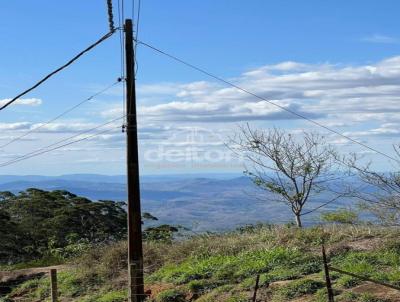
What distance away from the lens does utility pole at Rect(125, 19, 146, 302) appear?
12.9 meters

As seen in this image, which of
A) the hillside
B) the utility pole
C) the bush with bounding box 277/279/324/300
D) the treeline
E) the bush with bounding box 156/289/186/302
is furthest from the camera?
the treeline

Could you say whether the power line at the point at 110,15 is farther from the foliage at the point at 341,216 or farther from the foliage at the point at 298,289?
the foliage at the point at 341,216

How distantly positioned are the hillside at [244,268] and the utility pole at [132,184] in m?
0.51

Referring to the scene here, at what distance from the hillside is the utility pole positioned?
51 centimetres

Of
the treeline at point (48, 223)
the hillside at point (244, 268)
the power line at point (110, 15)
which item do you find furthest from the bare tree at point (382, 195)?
the treeline at point (48, 223)

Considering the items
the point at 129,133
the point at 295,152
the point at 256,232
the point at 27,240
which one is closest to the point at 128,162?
the point at 129,133

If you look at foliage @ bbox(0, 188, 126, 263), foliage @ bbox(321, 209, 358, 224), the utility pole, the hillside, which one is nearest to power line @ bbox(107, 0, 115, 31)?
the utility pole

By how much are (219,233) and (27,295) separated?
18.5 feet

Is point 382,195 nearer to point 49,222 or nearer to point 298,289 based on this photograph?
point 298,289

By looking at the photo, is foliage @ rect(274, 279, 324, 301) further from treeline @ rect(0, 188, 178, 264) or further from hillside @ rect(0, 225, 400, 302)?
treeline @ rect(0, 188, 178, 264)

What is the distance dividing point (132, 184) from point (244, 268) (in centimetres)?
304

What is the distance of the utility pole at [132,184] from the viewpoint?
12930mm

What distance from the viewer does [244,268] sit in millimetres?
13398

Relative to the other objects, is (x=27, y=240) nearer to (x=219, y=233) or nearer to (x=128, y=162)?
(x=219, y=233)
